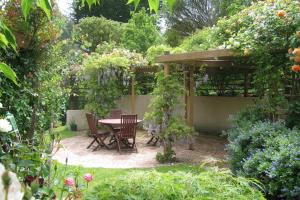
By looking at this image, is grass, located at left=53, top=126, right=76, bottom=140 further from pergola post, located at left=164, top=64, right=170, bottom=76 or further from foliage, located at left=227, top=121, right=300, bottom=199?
foliage, located at left=227, top=121, right=300, bottom=199

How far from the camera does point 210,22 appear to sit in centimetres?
2322

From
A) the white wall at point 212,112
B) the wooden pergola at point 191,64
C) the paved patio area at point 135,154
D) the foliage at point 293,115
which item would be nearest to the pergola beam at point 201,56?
the wooden pergola at point 191,64

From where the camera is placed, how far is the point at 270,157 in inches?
161

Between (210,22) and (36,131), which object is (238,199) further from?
(210,22)

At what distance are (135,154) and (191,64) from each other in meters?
2.49

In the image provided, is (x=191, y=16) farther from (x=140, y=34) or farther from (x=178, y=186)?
(x=178, y=186)

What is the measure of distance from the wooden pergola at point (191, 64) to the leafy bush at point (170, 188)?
4.59m

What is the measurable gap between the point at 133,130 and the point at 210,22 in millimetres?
16372

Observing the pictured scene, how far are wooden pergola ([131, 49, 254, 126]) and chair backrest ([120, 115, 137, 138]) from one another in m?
1.31

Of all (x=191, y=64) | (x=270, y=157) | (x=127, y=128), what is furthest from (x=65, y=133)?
(x=270, y=157)

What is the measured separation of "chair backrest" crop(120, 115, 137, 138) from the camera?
8.18 metres

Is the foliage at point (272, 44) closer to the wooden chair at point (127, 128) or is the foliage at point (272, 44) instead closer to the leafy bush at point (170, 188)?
the wooden chair at point (127, 128)

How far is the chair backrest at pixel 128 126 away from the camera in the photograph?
818cm

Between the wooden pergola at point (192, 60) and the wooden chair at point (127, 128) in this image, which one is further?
the wooden chair at point (127, 128)
